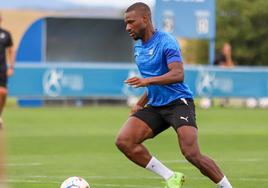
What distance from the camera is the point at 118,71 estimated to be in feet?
106

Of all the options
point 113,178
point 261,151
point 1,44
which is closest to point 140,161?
point 113,178

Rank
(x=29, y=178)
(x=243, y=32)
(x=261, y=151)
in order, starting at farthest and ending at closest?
1. (x=243, y=32)
2. (x=261, y=151)
3. (x=29, y=178)

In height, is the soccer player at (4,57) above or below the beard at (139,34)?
below

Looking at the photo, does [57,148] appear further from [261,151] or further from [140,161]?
[140,161]

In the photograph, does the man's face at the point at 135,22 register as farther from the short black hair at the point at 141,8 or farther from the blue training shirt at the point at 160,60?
the blue training shirt at the point at 160,60

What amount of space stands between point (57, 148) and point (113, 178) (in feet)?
15.6

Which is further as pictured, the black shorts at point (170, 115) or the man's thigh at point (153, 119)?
the man's thigh at point (153, 119)

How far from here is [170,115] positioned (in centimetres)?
1100

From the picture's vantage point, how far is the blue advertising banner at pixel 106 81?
31.8 m

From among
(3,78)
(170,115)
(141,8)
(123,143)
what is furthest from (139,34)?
(3,78)

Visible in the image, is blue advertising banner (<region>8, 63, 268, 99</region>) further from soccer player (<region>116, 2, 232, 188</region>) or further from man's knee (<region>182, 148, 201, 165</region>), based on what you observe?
man's knee (<region>182, 148, 201, 165</region>)

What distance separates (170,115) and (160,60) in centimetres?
69

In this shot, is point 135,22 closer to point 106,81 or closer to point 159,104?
point 159,104

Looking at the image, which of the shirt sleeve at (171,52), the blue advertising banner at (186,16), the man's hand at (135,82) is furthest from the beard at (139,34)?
the blue advertising banner at (186,16)
